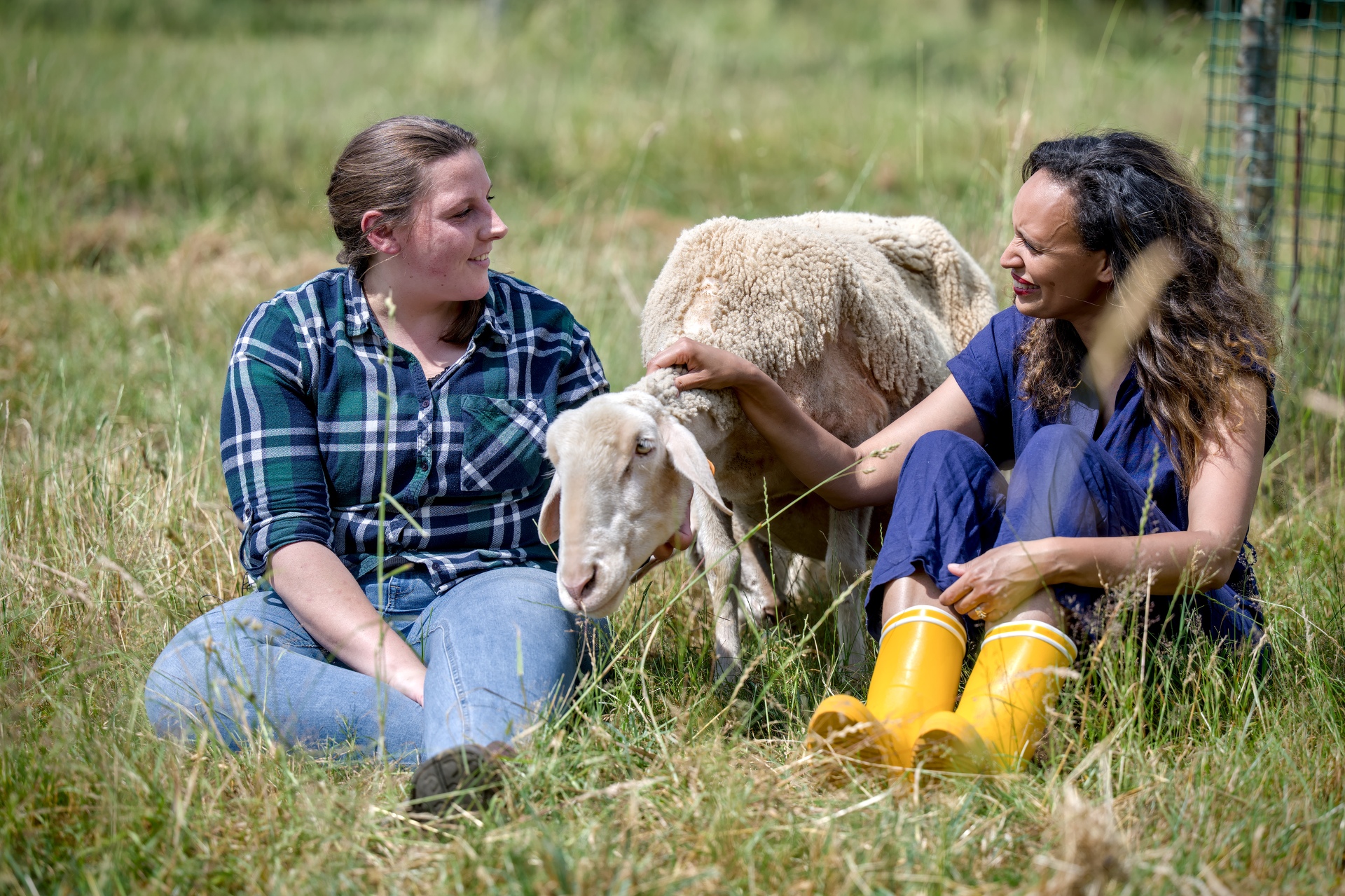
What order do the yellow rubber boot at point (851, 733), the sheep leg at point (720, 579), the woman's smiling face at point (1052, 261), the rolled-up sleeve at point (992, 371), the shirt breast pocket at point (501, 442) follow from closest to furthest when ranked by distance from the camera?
the yellow rubber boot at point (851, 733)
the woman's smiling face at point (1052, 261)
the shirt breast pocket at point (501, 442)
the rolled-up sleeve at point (992, 371)
the sheep leg at point (720, 579)

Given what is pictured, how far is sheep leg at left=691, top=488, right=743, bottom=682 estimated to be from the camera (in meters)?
2.77

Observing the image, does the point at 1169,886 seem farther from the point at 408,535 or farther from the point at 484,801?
the point at 408,535

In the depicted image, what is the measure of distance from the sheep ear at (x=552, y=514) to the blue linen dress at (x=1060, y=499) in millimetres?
688

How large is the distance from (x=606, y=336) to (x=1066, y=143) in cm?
241

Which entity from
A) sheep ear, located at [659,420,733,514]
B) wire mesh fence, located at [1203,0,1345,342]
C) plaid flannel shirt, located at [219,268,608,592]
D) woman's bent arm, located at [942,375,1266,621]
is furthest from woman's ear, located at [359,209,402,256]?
wire mesh fence, located at [1203,0,1345,342]

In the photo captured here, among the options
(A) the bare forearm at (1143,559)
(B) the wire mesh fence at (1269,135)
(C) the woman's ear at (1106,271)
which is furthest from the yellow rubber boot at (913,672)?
(B) the wire mesh fence at (1269,135)

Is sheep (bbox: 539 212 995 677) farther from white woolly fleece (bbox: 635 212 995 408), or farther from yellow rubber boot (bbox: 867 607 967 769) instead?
yellow rubber boot (bbox: 867 607 967 769)

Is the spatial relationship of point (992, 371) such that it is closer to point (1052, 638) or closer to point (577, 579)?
point (1052, 638)

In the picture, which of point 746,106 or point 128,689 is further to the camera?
point 746,106

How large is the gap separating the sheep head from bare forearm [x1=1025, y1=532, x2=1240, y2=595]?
0.66 meters

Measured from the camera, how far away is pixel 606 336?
181 inches

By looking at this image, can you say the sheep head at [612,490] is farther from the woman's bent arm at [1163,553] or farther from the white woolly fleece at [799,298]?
the woman's bent arm at [1163,553]

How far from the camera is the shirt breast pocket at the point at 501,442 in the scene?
2.52 metres

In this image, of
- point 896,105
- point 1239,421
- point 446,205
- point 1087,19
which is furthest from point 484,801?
point 1087,19
